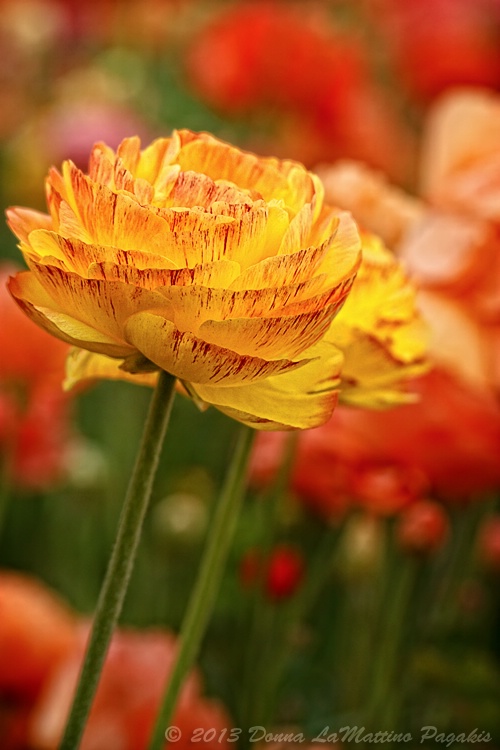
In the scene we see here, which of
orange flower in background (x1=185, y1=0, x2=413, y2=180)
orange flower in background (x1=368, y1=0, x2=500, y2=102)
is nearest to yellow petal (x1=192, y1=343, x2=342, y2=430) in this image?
orange flower in background (x1=185, y1=0, x2=413, y2=180)

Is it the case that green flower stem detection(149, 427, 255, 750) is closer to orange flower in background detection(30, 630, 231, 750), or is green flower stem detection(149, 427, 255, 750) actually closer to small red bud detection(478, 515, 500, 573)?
orange flower in background detection(30, 630, 231, 750)

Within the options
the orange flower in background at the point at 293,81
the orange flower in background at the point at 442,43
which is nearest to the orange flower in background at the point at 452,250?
the orange flower in background at the point at 293,81

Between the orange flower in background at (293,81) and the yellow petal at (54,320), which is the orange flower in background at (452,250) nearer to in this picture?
the yellow petal at (54,320)

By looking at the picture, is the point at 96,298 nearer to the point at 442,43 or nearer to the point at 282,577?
the point at 282,577

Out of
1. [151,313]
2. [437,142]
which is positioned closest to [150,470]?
[151,313]

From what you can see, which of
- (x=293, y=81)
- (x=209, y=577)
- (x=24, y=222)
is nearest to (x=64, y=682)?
Answer: (x=209, y=577)

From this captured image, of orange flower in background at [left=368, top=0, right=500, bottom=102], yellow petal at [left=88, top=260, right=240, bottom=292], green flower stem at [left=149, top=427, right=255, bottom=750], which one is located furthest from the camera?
orange flower in background at [left=368, top=0, right=500, bottom=102]
